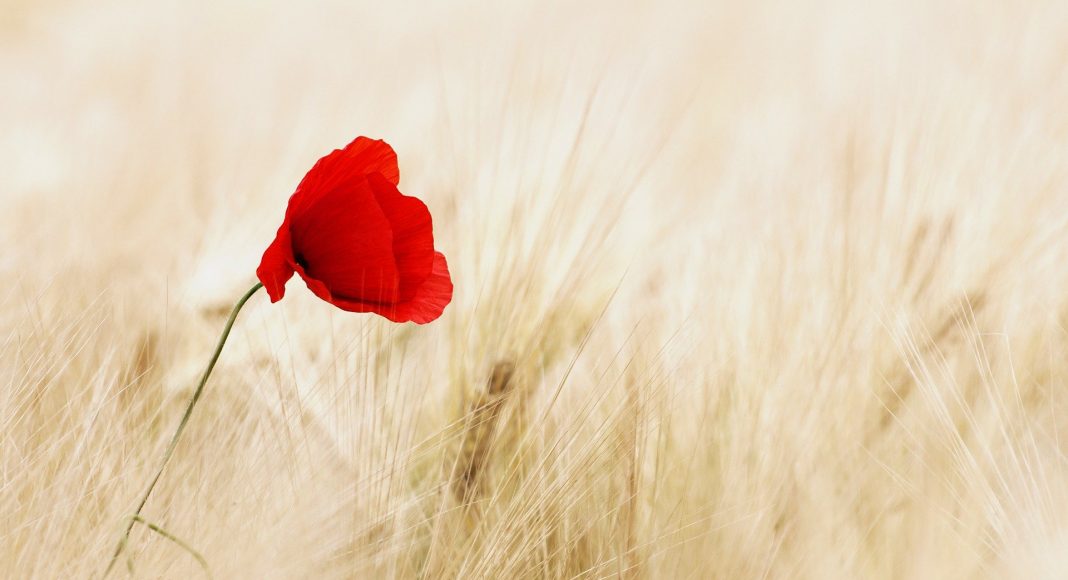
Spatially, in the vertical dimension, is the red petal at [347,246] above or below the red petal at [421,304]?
above

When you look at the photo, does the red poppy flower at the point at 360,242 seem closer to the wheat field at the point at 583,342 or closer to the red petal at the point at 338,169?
the red petal at the point at 338,169

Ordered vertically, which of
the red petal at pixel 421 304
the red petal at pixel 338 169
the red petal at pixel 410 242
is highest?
the red petal at pixel 338 169

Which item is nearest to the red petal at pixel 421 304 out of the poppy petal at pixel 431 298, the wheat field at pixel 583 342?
the poppy petal at pixel 431 298

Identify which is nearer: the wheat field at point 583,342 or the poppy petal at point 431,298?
the poppy petal at point 431,298

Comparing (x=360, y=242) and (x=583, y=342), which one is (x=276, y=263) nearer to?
(x=360, y=242)

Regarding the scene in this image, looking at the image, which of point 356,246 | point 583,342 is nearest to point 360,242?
point 356,246

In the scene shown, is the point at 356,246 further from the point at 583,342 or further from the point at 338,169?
the point at 583,342

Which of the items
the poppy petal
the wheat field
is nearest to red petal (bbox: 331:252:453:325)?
the poppy petal
